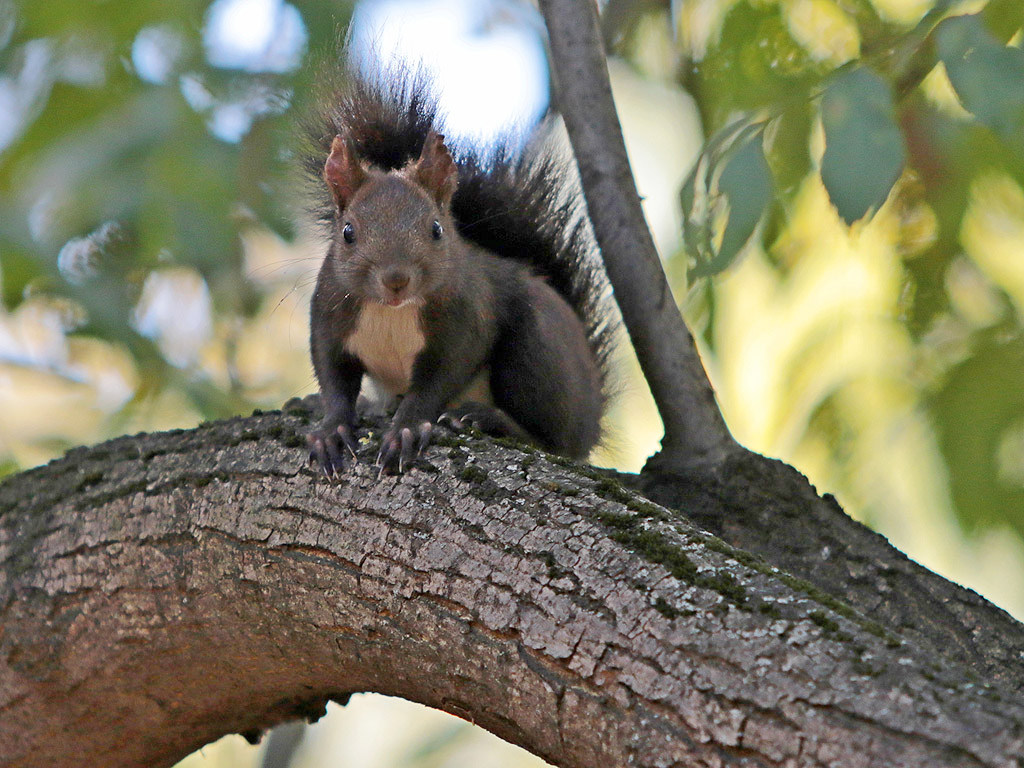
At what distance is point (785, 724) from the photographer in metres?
1.33

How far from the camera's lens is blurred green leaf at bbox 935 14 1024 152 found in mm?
1458

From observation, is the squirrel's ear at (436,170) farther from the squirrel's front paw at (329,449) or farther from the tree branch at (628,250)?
the squirrel's front paw at (329,449)

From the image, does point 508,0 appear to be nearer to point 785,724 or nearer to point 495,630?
point 495,630

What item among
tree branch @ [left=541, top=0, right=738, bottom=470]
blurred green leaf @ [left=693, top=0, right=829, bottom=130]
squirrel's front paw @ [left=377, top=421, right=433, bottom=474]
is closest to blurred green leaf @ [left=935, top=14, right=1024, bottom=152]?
blurred green leaf @ [left=693, top=0, right=829, bottom=130]

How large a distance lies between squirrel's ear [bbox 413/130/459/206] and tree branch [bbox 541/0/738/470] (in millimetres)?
332

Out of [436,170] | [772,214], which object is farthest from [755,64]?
[436,170]

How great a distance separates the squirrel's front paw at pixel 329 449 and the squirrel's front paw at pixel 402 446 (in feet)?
0.25

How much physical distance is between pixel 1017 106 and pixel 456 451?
1.15m

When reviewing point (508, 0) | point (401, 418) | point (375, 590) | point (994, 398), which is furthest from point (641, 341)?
point (508, 0)

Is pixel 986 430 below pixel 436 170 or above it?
below

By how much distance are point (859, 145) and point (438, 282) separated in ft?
4.58

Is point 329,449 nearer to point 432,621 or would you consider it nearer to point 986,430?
point 432,621

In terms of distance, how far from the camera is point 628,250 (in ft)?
8.50

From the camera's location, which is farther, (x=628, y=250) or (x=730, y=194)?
(x=628, y=250)
